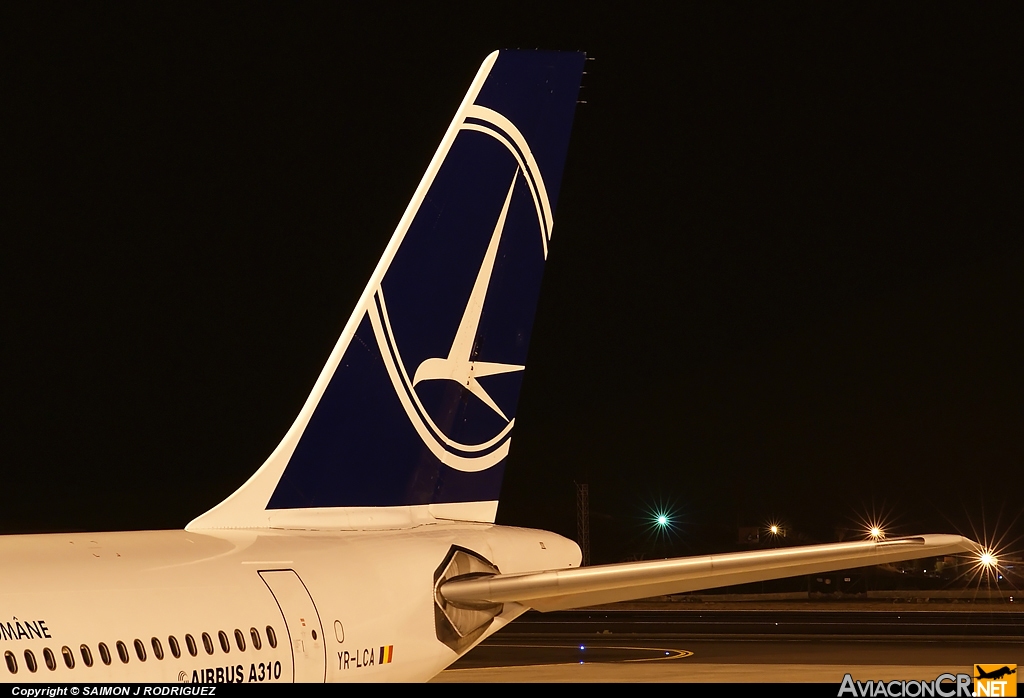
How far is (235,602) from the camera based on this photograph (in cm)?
895

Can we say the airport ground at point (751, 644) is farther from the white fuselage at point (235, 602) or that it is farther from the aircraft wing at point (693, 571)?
the white fuselage at point (235, 602)

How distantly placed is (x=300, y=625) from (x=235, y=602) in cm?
63

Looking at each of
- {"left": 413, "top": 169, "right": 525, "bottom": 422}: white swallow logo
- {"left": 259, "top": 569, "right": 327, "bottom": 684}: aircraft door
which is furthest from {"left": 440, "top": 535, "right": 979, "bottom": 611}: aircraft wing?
{"left": 413, "top": 169, "right": 525, "bottom": 422}: white swallow logo

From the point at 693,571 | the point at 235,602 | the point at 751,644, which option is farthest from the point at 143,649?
the point at 751,644

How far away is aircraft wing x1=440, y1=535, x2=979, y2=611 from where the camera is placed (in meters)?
9.88

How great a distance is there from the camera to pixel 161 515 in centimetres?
9281

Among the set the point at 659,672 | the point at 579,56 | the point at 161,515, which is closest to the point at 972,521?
the point at 161,515

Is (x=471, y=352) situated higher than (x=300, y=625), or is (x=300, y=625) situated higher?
(x=471, y=352)

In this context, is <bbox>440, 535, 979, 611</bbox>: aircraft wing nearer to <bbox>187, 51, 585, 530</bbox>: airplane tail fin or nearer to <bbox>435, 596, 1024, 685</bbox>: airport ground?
<bbox>187, 51, 585, 530</bbox>: airplane tail fin

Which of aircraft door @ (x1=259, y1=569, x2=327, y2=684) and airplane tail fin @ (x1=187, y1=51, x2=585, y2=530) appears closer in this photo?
aircraft door @ (x1=259, y1=569, x2=327, y2=684)

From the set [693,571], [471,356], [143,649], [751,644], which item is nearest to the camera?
[143,649]

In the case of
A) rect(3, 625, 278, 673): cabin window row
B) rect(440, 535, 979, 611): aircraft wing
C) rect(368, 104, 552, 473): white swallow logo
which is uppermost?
rect(368, 104, 552, 473): white swallow logo

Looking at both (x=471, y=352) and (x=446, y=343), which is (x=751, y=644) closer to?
(x=471, y=352)

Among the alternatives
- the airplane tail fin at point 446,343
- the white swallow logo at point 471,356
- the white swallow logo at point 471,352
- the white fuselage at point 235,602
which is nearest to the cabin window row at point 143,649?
the white fuselage at point 235,602
